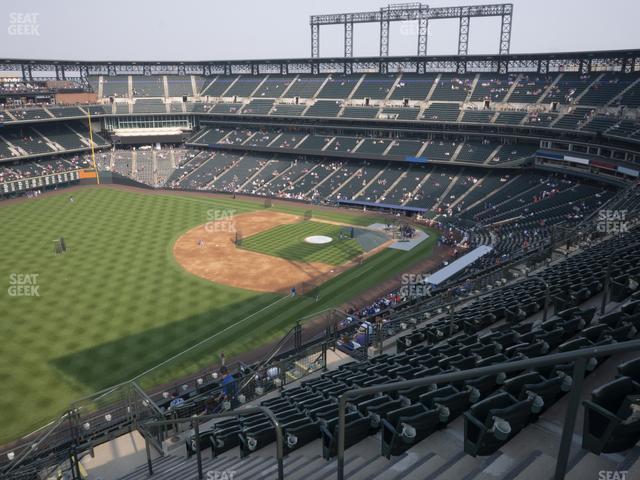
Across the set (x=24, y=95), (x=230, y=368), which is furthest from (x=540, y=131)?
(x=24, y=95)

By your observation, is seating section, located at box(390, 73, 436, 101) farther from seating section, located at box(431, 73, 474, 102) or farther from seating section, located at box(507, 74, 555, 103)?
seating section, located at box(507, 74, 555, 103)

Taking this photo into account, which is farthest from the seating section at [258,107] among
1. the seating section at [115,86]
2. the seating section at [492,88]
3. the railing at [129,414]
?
the railing at [129,414]

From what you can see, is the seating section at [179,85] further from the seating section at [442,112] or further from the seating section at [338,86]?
the seating section at [442,112]

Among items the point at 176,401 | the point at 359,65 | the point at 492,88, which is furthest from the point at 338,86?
the point at 176,401

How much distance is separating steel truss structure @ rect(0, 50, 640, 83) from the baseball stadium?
51cm

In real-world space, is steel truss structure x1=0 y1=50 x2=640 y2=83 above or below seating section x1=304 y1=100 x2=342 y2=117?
above

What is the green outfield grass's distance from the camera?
1108 inches

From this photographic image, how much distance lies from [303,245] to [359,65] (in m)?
55.3

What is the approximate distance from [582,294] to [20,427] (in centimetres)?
2627

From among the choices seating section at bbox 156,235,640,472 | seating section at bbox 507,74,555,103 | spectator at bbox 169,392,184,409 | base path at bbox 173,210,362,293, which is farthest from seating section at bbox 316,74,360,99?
seating section at bbox 156,235,640,472

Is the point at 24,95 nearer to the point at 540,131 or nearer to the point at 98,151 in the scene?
the point at 98,151

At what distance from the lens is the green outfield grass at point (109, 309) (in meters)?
28.1

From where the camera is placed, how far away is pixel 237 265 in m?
47.2

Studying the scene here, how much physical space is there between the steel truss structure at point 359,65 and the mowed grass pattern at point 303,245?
4329cm
